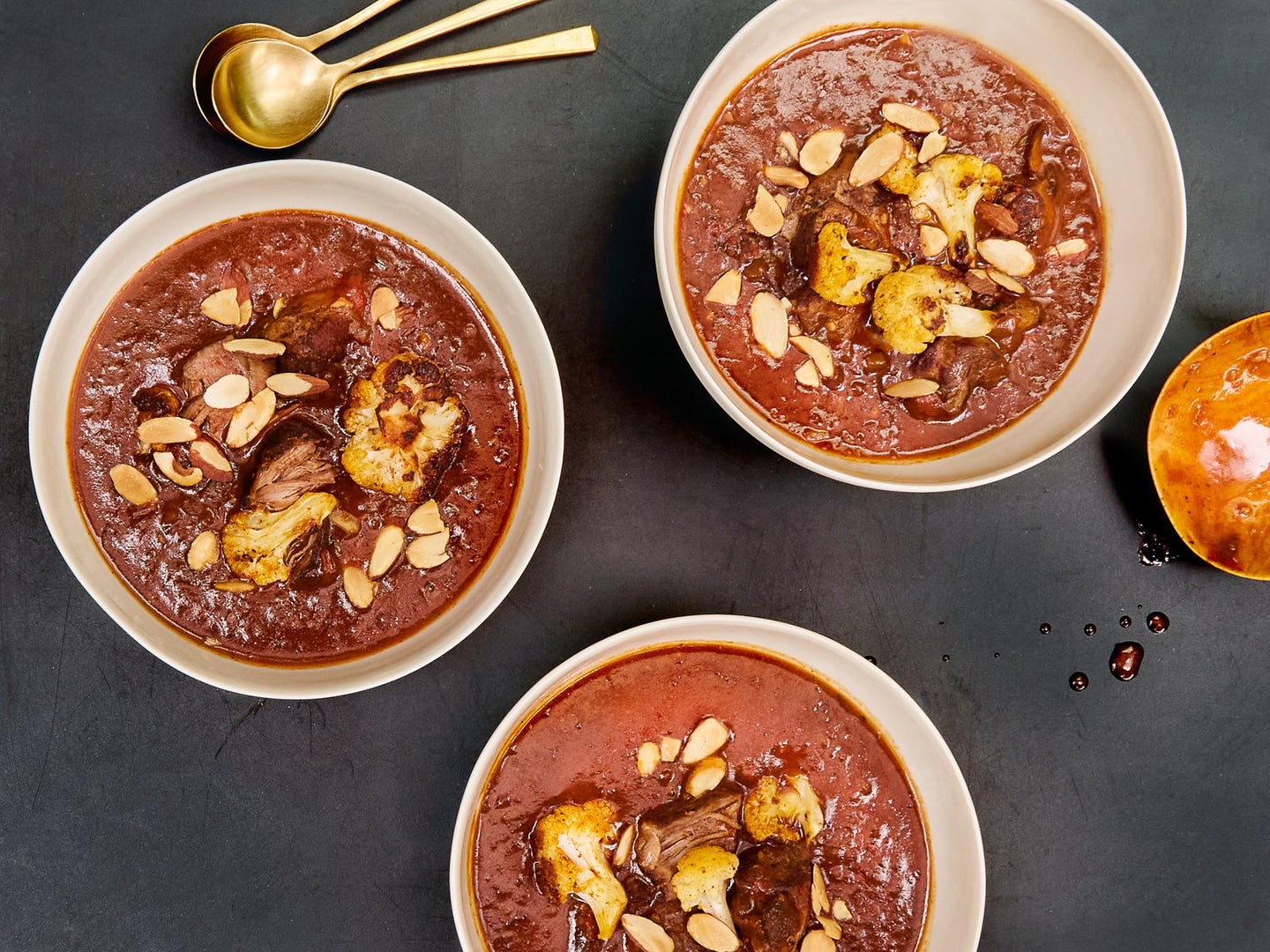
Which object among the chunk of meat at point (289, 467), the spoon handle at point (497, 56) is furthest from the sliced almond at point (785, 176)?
the chunk of meat at point (289, 467)

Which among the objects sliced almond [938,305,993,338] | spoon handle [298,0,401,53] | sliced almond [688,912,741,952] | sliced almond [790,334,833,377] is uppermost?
spoon handle [298,0,401,53]

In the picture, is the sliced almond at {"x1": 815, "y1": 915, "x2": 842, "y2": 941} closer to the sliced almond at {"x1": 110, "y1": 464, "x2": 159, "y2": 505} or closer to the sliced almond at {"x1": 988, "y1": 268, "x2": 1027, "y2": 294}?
the sliced almond at {"x1": 988, "y1": 268, "x2": 1027, "y2": 294}

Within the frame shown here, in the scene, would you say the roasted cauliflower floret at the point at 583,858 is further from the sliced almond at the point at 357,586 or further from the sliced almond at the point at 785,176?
the sliced almond at the point at 785,176

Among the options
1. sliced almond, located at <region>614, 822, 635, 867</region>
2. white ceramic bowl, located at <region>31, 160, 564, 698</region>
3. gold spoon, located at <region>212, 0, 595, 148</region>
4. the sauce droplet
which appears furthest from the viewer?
the sauce droplet

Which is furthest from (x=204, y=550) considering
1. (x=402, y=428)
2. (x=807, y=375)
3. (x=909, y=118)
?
(x=909, y=118)

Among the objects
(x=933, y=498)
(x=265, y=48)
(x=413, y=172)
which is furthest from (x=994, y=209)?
(x=265, y=48)

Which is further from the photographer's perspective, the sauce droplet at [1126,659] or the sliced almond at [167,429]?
the sauce droplet at [1126,659]

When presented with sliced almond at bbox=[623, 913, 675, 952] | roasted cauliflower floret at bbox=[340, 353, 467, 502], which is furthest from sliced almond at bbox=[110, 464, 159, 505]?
sliced almond at bbox=[623, 913, 675, 952]
